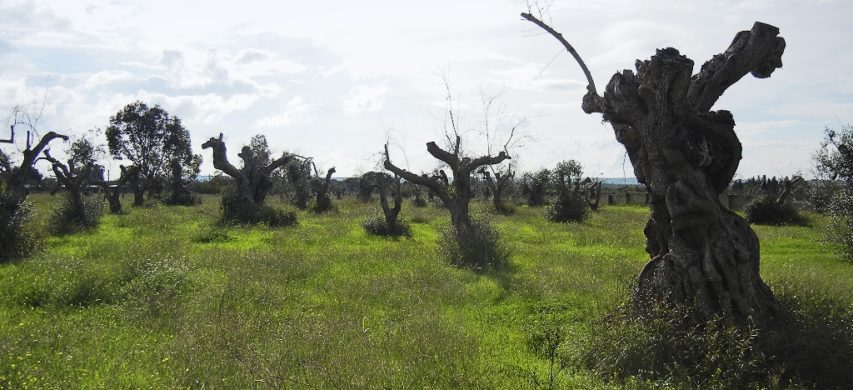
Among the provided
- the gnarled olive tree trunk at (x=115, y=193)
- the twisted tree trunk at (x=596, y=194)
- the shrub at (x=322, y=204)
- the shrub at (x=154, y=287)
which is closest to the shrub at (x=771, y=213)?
the twisted tree trunk at (x=596, y=194)

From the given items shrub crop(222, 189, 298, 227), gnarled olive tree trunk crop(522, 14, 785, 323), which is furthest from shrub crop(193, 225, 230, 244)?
gnarled olive tree trunk crop(522, 14, 785, 323)

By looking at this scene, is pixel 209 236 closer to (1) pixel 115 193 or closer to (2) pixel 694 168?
(2) pixel 694 168

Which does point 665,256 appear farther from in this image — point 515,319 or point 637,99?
point 515,319

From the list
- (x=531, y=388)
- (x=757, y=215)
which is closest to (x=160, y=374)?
(x=531, y=388)

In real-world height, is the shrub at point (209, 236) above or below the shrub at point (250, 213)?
below

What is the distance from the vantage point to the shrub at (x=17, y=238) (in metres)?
14.9

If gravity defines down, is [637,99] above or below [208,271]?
above

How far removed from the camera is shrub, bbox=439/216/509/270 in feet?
50.9

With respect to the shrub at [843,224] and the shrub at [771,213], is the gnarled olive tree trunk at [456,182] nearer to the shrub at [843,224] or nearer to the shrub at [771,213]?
the shrub at [843,224]

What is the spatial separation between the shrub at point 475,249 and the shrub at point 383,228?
6814 millimetres

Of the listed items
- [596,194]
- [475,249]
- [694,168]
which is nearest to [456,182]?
[475,249]

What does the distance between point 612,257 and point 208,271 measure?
440 inches

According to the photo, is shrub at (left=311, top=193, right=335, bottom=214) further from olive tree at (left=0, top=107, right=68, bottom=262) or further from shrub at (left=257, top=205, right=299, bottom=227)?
olive tree at (left=0, top=107, right=68, bottom=262)

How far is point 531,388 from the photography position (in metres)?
6.41
